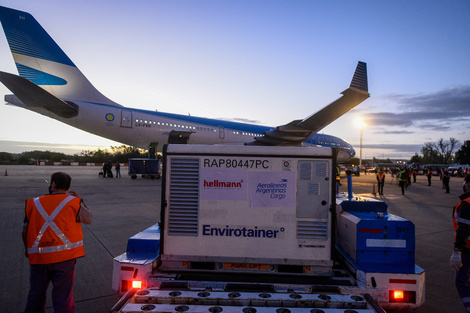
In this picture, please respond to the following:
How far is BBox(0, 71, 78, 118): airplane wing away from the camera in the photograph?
46.5 feet

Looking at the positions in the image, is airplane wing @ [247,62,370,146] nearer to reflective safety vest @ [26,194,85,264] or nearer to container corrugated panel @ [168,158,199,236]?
container corrugated panel @ [168,158,199,236]

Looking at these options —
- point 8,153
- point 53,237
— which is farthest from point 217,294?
point 8,153

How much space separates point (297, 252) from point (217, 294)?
3.52ft

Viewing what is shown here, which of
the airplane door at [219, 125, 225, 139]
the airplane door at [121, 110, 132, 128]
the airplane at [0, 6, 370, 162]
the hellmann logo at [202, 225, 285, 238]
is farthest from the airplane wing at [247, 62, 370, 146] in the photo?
the hellmann logo at [202, 225, 285, 238]

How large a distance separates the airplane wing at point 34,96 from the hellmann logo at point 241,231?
15.1 meters

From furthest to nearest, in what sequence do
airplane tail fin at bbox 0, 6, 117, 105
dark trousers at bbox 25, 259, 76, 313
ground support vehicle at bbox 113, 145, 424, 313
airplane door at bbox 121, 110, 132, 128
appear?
airplane door at bbox 121, 110, 132, 128 → airplane tail fin at bbox 0, 6, 117, 105 → ground support vehicle at bbox 113, 145, 424, 313 → dark trousers at bbox 25, 259, 76, 313

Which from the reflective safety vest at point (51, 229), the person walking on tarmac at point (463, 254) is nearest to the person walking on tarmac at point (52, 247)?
the reflective safety vest at point (51, 229)

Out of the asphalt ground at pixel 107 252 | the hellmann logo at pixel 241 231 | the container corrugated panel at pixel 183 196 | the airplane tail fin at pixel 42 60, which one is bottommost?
the asphalt ground at pixel 107 252

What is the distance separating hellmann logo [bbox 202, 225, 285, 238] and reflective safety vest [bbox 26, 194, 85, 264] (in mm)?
1470

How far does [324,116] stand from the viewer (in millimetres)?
16031

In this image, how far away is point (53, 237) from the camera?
3150 mm

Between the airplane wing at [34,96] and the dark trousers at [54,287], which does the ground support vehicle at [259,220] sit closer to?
the dark trousers at [54,287]

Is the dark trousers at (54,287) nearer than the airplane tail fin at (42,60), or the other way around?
the dark trousers at (54,287)

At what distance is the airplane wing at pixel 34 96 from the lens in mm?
14164
